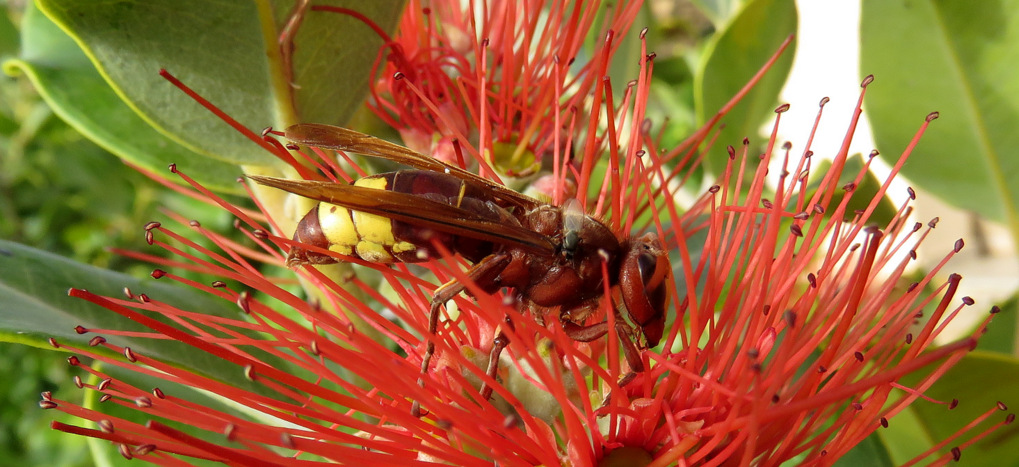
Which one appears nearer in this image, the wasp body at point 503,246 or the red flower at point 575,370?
the red flower at point 575,370

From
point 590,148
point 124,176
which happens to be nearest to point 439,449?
point 590,148

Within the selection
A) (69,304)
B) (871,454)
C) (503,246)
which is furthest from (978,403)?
(69,304)

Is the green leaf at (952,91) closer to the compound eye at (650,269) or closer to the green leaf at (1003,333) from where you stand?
the green leaf at (1003,333)

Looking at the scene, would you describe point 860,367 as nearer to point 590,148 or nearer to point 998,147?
point 590,148

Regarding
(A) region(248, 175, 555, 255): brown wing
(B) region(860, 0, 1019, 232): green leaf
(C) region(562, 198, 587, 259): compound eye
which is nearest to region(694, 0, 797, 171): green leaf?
(B) region(860, 0, 1019, 232): green leaf

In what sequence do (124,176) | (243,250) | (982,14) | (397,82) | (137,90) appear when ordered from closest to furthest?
(137,90), (243,250), (397,82), (982,14), (124,176)

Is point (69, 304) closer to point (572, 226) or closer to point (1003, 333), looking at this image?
point (572, 226)

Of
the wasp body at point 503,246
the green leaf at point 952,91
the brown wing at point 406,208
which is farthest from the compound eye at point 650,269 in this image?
the green leaf at point 952,91
